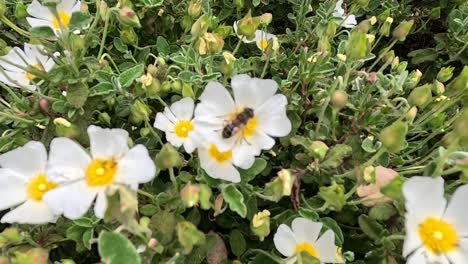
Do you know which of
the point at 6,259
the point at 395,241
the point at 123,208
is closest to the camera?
the point at 123,208

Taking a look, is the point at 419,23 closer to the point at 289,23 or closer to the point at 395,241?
the point at 289,23

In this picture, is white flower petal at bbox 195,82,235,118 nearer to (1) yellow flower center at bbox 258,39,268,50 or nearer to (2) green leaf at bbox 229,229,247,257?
(2) green leaf at bbox 229,229,247,257

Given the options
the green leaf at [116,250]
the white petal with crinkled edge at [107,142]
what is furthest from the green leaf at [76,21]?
the green leaf at [116,250]

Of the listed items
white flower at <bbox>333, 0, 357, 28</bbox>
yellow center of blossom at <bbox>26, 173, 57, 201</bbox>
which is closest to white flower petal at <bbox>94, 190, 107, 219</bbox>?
yellow center of blossom at <bbox>26, 173, 57, 201</bbox>

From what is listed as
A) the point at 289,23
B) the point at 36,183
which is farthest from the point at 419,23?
the point at 36,183

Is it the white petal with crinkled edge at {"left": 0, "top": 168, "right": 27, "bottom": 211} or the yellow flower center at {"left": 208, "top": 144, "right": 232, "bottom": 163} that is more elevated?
the yellow flower center at {"left": 208, "top": 144, "right": 232, "bottom": 163}

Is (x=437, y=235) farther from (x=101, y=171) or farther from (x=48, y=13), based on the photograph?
(x=48, y=13)
